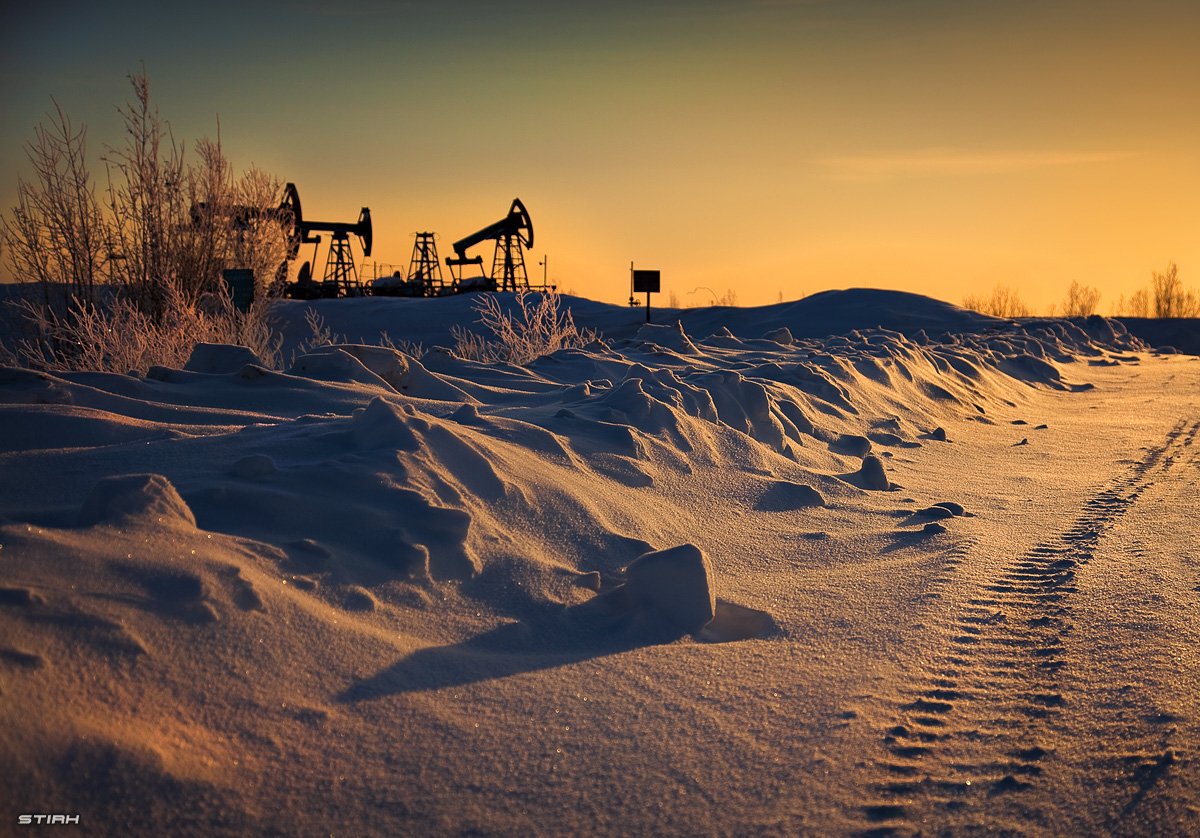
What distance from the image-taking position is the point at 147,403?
4.54 m

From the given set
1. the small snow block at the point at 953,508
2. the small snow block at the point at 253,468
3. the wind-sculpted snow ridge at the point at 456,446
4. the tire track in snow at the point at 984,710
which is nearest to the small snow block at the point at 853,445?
the wind-sculpted snow ridge at the point at 456,446

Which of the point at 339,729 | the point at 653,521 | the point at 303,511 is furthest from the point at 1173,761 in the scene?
the point at 303,511

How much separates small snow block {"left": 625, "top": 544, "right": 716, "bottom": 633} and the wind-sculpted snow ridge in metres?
0.21

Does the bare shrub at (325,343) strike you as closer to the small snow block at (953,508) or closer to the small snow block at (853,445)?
the small snow block at (853,445)

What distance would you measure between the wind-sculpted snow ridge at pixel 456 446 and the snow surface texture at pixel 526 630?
19 millimetres

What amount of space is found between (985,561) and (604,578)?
1.52 m

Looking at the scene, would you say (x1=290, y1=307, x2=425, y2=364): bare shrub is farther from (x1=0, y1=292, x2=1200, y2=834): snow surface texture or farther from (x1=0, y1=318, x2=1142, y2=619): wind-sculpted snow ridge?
(x1=0, y1=292, x2=1200, y2=834): snow surface texture

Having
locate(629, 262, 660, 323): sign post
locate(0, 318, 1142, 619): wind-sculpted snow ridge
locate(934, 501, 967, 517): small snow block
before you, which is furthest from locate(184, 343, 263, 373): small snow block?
locate(629, 262, 660, 323): sign post

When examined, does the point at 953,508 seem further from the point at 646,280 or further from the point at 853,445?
the point at 646,280

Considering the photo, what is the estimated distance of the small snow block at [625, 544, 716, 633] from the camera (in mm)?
2816

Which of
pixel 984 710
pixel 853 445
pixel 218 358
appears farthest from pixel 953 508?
pixel 218 358

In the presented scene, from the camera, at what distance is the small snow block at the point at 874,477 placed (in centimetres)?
501

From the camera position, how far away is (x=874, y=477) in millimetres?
5031

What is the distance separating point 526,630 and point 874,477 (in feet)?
9.41
